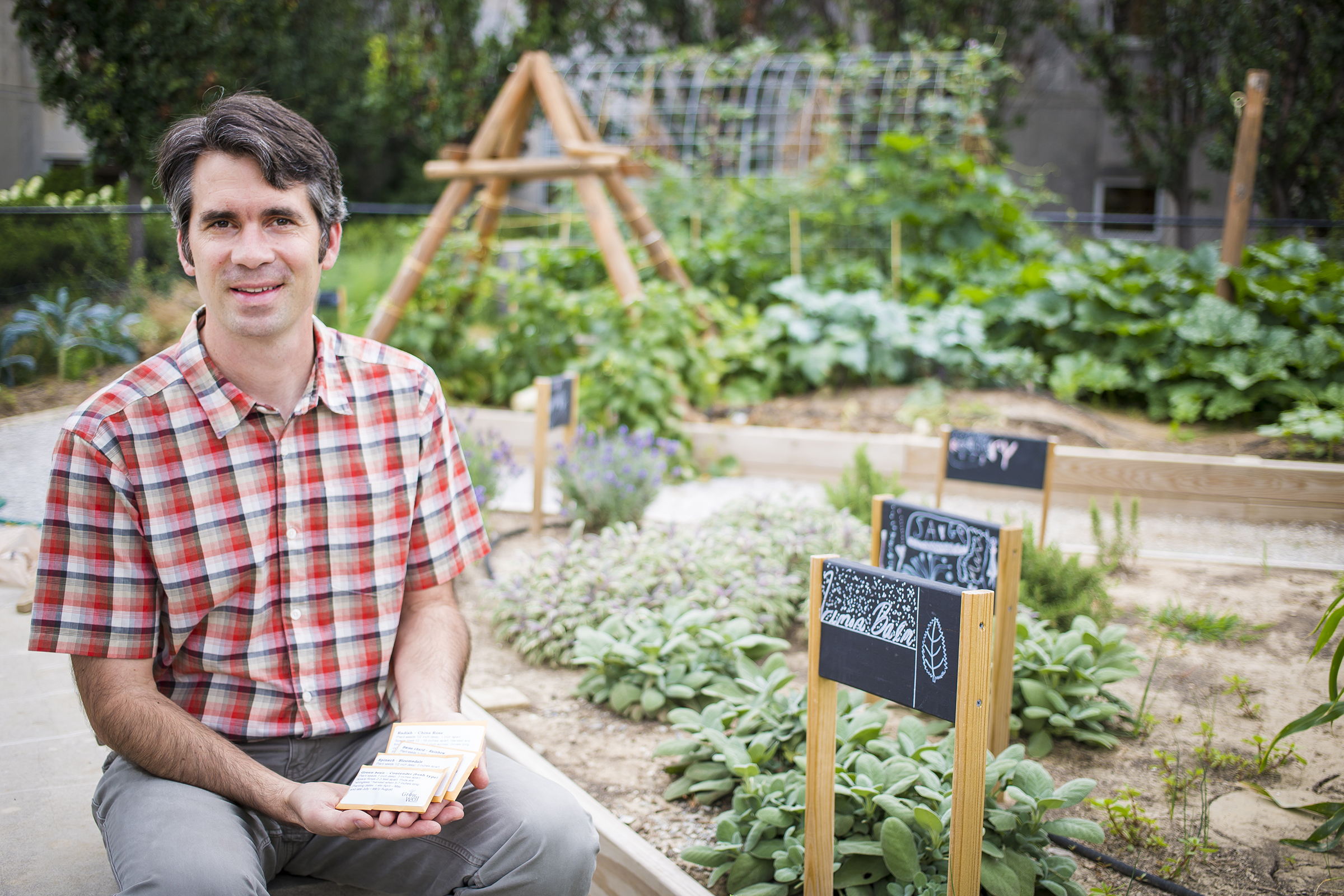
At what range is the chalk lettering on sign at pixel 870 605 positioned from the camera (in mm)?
1486

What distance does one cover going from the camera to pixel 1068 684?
7.63 feet

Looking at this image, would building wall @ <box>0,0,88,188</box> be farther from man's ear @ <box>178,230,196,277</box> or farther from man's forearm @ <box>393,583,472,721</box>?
man's forearm @ <box>393,583,472,721</box>

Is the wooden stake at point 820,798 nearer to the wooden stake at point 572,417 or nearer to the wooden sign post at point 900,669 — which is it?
the wooden sign post at point 900,669

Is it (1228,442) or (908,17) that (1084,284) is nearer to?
(1228,442)

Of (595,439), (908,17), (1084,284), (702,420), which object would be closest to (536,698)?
(595,439)

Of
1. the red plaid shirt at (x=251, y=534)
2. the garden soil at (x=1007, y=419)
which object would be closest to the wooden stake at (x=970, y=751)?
the red plaid shirt at (x=251, y=534)

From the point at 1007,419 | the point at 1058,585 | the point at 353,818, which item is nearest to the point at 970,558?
the point at 1058,585

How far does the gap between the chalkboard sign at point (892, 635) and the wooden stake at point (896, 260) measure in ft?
15.8

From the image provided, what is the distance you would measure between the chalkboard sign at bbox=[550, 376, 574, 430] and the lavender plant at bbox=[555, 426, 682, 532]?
151 millimetres

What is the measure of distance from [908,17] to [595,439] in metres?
8.07

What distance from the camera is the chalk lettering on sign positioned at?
1.49 metres

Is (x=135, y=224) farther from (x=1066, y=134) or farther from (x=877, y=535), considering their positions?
(x=1066, y=134)

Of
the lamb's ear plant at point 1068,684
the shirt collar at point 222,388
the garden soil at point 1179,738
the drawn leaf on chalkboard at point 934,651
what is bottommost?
the garden soil at point 1179,738

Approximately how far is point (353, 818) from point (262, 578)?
0.43 metres
